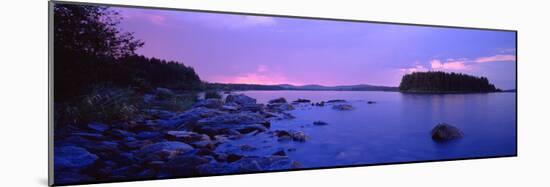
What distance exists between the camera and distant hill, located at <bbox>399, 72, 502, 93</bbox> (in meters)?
5.23

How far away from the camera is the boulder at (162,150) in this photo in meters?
4.32

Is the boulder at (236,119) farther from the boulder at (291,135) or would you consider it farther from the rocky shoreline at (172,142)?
the boulder at (291,135)

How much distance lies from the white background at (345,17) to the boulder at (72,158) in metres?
0.22

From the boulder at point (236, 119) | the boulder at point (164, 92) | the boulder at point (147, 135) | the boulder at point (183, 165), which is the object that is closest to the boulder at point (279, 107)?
the boulder at point (236, 119)

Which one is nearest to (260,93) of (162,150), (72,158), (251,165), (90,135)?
(251,165)

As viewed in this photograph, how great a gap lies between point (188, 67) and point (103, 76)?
0.73 m

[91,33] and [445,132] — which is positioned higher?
[91,33]

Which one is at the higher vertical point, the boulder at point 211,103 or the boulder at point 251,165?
the boulder at point 211,103

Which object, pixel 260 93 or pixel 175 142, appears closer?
pixel 175 142

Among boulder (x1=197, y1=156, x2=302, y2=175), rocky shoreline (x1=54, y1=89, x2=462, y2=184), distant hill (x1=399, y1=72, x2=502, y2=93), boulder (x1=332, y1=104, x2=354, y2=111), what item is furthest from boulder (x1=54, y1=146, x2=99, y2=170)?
distant hill (x1=399, y1=72, x2=502, y2=93)

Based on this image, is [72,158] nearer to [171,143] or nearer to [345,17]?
[171,143]

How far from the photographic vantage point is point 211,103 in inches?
178

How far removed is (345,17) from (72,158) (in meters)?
2.84

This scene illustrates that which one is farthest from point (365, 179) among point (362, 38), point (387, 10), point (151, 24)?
point (151, 24)
